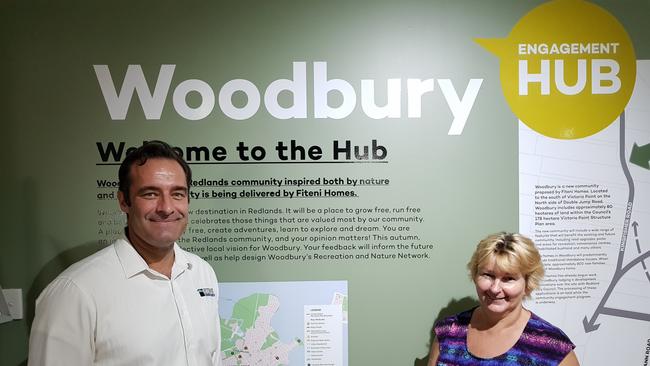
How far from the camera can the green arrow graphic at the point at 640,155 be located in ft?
7.36

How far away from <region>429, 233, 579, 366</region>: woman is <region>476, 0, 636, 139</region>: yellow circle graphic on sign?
649 millimetres

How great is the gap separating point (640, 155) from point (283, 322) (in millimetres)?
1778

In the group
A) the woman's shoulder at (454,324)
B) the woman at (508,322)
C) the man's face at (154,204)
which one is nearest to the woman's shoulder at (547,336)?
the woman at (508,322)

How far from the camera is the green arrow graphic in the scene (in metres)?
2.24

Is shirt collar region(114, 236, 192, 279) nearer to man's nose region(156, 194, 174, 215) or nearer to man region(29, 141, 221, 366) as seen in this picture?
man region(29, 141, 221, 366)

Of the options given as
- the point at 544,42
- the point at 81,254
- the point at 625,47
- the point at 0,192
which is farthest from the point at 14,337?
the point at 625,47

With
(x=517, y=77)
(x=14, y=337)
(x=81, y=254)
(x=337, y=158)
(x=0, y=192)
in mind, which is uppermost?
(x=517, y=77)

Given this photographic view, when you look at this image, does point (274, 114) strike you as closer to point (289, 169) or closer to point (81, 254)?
point (289, 169)

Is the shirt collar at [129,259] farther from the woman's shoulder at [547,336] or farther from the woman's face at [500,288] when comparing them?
the woman's shoulder at [547,336]

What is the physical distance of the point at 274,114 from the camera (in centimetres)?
218

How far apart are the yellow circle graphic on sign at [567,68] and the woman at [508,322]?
0.65 m

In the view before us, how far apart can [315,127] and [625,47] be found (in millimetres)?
1432

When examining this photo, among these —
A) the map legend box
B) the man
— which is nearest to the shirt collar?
the man

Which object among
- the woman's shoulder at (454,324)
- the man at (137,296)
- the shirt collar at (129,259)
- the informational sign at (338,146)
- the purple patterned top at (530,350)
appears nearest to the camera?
the man at (137,296)
